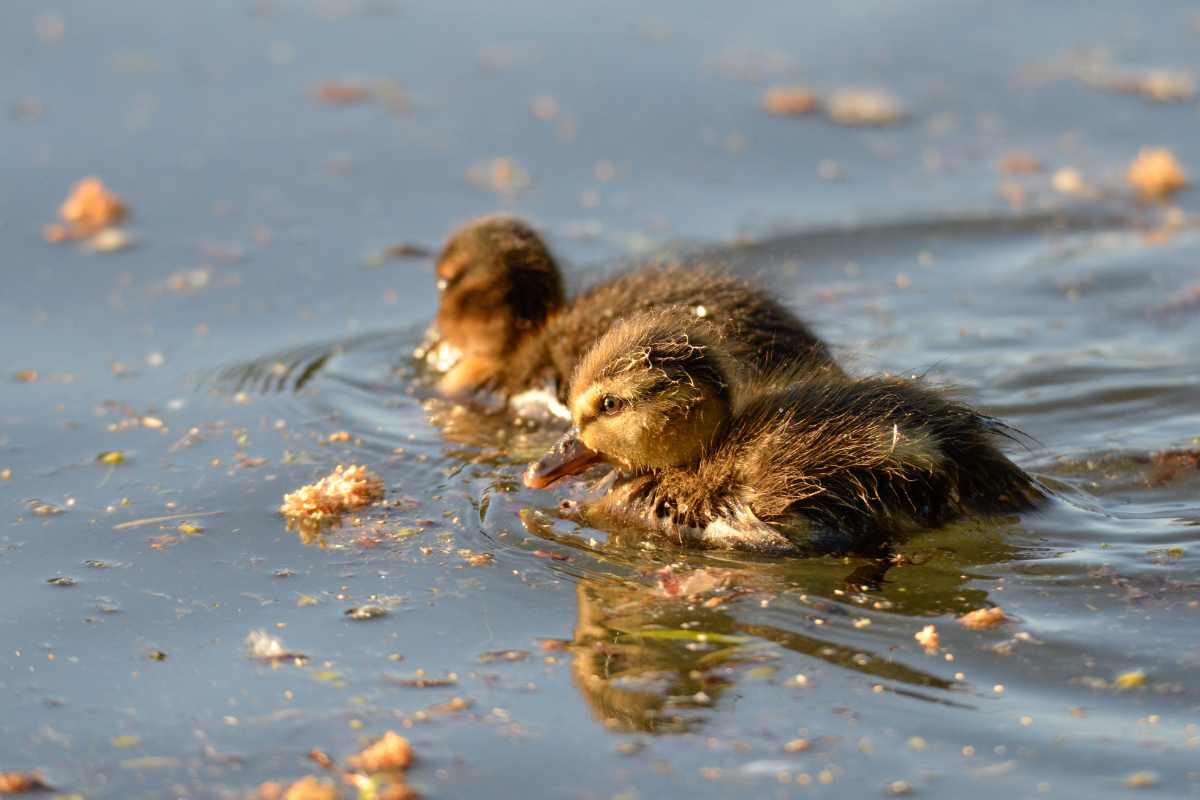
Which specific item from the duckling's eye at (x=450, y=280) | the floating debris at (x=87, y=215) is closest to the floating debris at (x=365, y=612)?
the duckling's eye at (x=450, y=280)

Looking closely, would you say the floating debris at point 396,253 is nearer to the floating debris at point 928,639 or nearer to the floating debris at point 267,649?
the floating debris at point 267,649

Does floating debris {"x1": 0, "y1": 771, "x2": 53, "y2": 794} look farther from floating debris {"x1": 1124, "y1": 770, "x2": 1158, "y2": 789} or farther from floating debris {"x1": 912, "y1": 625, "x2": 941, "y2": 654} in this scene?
floating debris {"x1": 1124, "y1": 770, "x2": 1158, "y2": 789}

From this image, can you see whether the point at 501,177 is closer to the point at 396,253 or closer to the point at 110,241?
the point at 396,253

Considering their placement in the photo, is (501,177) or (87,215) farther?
(501,177)

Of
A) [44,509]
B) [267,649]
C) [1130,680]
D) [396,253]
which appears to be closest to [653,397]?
[267,649]

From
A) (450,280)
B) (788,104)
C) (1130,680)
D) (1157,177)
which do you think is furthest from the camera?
(788,104)
